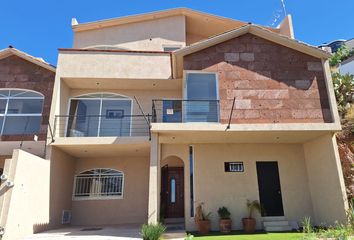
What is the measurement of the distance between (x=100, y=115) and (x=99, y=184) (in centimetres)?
355

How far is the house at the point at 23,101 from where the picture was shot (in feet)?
41.4

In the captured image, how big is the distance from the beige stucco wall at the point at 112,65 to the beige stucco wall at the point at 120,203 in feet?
14.5

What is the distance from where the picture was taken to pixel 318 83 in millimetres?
11445

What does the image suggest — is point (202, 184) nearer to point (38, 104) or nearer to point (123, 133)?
point (123, 133)

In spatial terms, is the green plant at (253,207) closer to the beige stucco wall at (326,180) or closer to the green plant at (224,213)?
the green plant at (224,213)

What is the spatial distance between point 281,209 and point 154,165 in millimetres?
6031

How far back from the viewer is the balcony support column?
9406 mm

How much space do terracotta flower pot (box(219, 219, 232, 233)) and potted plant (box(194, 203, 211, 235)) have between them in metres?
0.55

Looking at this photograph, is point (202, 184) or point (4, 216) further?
point (202, 184)

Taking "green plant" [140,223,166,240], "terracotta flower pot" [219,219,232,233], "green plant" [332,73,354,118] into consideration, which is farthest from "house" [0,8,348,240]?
"green plant" [332,73,354,118]

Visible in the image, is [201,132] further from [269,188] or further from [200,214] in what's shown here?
[269,188]

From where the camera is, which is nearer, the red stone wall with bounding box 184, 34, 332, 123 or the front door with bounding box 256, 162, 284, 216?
the red stone wall with bounding box 184, 34, 332, 123

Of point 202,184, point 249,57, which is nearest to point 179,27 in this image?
point 249,57

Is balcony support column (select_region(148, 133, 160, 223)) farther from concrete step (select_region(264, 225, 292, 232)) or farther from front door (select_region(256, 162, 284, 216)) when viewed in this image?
front door (select_region(256, 162, 284, 216))
